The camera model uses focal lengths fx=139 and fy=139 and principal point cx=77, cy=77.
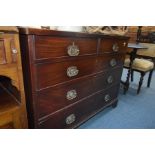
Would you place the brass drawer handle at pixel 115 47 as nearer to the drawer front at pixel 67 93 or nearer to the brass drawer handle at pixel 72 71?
the drawer front at pixel 67 93

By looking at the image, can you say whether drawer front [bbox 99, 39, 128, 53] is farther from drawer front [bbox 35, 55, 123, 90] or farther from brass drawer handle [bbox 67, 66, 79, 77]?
brass drawer handle [bbox 67, 66, 79, 77]

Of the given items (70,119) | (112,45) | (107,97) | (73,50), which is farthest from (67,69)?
(107,97)

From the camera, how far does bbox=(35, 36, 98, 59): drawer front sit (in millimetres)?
743

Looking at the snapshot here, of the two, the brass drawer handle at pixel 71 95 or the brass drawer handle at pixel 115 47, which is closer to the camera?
the brass drawer handle at pixel 71 95

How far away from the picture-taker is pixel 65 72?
93cm

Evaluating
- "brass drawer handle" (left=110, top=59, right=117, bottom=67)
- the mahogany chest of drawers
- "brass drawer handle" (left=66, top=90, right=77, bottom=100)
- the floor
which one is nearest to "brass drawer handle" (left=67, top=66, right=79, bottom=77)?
the mahogany chest of drawers

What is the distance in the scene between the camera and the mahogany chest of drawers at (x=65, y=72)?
0.75 metres

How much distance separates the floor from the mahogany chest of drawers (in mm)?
164

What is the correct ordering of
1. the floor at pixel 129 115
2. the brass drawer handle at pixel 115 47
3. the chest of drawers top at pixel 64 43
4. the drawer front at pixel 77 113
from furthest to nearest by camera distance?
the floor at pixel 129 115, the brass drawer handle at pixel 115 47, the drawer front at pixel 77 113, the chest of drawers top at pixel 64 43

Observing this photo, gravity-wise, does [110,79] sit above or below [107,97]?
above

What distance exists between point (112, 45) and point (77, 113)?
2.22 feet

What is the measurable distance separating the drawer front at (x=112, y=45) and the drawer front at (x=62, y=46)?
12 centimetres

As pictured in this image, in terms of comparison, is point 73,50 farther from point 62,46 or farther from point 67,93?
point 67,93

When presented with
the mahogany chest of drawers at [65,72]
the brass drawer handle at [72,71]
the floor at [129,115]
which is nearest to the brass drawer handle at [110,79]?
the mahogany chest of drawers at [65,72]
